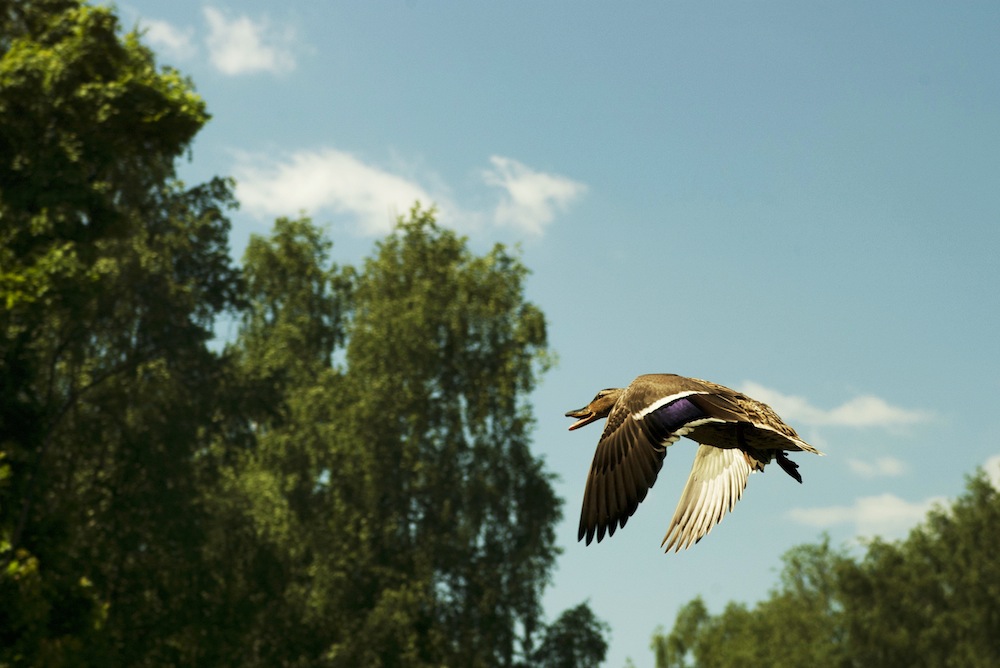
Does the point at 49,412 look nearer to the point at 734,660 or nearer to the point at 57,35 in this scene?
the point at 57,35

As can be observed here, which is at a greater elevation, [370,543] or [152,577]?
[370,543]

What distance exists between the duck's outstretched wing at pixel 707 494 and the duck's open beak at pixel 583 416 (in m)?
0.67

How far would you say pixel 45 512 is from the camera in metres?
23.3

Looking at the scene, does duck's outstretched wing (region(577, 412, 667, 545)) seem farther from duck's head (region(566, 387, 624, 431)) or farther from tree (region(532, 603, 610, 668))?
tree (region(532, 603, 610, 668))

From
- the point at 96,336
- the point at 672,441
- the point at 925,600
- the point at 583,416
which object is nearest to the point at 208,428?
the point at 96,336

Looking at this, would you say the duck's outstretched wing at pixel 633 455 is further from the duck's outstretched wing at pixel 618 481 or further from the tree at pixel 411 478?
the tree at pixel 411 478

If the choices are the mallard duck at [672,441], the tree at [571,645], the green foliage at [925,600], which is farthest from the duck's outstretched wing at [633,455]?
the green foliage at [925,600]

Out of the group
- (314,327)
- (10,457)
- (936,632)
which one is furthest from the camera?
(936,632)

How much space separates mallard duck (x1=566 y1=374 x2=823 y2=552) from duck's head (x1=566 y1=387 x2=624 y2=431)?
37 millimetres

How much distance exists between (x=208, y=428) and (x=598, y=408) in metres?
23.6

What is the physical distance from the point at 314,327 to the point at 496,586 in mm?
13157

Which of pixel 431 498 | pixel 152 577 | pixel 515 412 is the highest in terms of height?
pixel 515 412

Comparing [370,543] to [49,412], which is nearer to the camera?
[49,412]

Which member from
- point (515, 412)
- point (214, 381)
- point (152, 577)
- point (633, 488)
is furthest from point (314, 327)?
point (633, 488)
